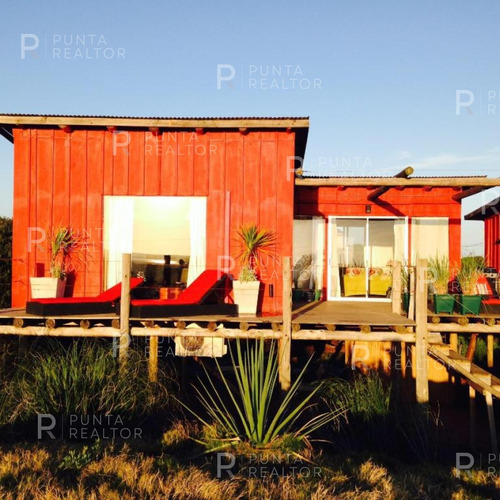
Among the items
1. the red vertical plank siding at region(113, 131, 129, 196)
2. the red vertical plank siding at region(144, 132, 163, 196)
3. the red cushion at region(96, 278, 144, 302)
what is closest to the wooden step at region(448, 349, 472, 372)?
the red cushion at region(96, 278, 144, 302)

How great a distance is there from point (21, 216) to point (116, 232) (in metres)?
1.74

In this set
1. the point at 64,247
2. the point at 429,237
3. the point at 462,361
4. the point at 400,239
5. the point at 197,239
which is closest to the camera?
the point at 462,361

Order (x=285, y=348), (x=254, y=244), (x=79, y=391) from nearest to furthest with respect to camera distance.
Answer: (x=79, y=391) → (x=285, y=348) → (x=254, y=244)

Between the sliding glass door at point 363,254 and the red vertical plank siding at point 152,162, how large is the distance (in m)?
4.11

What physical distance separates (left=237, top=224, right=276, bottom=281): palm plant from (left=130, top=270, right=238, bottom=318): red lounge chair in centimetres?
55

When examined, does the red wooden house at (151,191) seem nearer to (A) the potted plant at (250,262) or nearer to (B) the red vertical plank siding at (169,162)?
(B) the red vertical plank siding at (169,162)

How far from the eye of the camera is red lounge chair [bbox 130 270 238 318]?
24.8 ft

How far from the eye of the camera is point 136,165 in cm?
965

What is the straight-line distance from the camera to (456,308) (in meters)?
8.74

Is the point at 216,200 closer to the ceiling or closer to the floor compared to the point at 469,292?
closer to the ceiling

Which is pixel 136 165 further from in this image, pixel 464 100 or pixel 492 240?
pixel 492 240

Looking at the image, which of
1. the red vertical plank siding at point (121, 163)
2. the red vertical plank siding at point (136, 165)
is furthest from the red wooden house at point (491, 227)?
the red vertical plank siding at point (121, 163)

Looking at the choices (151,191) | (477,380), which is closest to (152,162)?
(151,191)

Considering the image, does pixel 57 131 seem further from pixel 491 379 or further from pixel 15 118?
Answer: pixel 491 379
